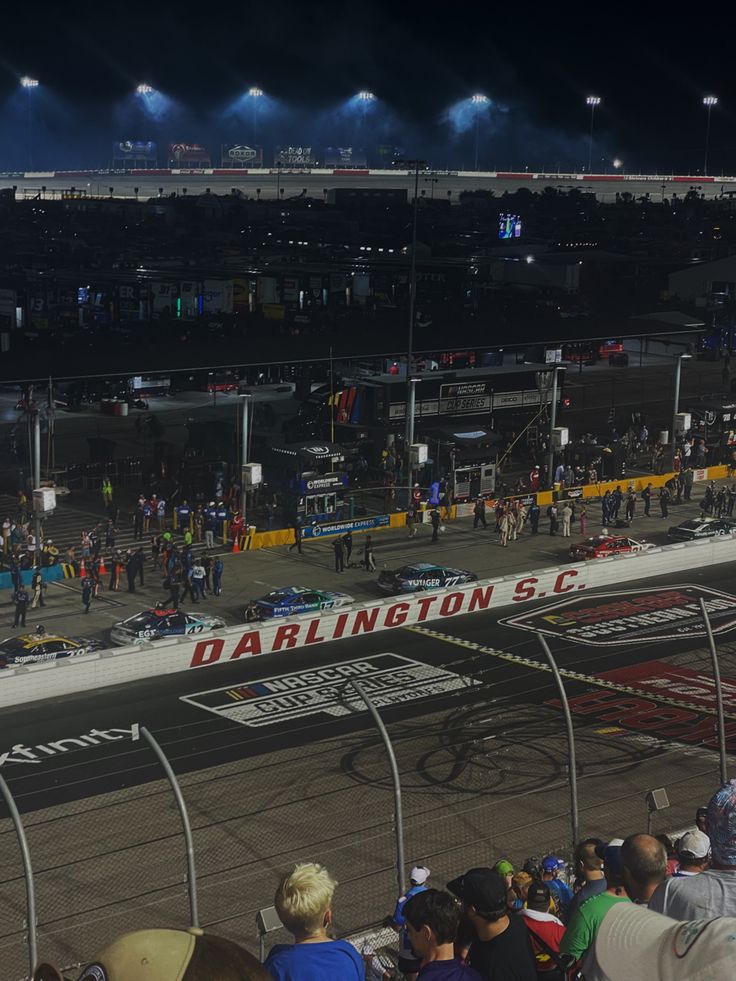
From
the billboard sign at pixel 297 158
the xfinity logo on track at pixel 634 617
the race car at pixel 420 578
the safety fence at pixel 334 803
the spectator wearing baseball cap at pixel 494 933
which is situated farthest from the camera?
the billboard sign at pixel 297 158

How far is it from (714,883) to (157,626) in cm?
2163

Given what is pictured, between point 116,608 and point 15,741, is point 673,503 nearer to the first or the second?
point 116,608

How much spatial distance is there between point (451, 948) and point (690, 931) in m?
1.64

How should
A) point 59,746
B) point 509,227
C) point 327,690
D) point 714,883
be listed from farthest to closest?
1. point 509,227
2. point 327,690
3. point 59,746
4. point 714,883

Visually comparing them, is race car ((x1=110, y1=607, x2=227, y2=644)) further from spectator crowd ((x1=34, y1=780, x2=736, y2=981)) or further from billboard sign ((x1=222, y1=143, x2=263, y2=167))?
billboard sign ((x1=222, y1=143, x2=263, y2=167))

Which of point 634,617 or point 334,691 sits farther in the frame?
point 634,617

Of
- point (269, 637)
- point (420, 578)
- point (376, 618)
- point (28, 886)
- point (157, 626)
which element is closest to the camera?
point (28, 886)

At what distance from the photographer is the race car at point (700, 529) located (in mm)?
34875

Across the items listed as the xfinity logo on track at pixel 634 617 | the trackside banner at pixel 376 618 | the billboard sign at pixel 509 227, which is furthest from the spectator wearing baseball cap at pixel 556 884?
the billboard sign at pixel 509 227

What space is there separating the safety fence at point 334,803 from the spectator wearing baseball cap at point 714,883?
19.1 feet

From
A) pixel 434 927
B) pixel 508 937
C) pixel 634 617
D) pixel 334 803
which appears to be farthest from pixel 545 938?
pixel 634 617

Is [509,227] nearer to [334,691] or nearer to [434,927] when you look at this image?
[334,691]

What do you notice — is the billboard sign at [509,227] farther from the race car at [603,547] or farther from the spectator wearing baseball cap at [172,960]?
the spectator wearing baseball cap at [172,960]

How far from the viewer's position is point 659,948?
140 inches
